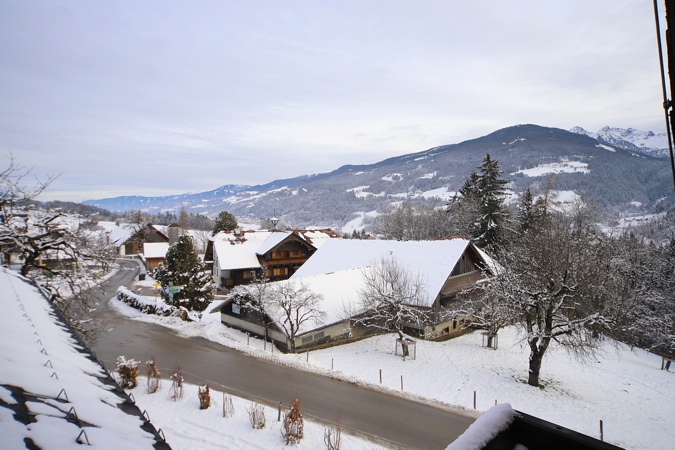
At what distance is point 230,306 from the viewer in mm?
30625

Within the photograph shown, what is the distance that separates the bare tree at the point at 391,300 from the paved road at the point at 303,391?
8.14m

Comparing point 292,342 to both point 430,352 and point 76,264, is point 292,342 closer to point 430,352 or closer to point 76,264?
point 430,352

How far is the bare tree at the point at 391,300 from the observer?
26172 mm

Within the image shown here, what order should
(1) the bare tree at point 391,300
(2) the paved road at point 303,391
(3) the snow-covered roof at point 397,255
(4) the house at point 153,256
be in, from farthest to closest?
(4) the house at point 153,256 < (3) the snow-covered roof at point 397,255 < (1) the bare tree at point 391,300 < (2) the paved road at point 303,391

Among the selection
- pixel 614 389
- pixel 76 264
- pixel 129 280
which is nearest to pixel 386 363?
pixel 614 389

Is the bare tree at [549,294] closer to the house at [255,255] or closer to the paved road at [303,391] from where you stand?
the paved road at [303,391]

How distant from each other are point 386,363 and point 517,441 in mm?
22531

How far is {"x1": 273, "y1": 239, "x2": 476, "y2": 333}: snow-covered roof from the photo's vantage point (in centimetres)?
2883

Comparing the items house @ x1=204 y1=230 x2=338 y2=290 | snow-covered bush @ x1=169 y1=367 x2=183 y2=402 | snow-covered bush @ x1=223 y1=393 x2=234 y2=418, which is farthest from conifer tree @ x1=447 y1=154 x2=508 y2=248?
snow-covered bush @ x1=169 y1=367 x2=183 y2=402

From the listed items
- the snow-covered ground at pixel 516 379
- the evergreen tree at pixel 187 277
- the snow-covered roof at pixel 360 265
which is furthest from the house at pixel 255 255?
the snow-covered ground at pixel 516 379

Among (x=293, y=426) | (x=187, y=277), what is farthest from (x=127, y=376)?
(x=187, y=277)

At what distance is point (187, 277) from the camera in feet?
111

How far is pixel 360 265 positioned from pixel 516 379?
1946 cm

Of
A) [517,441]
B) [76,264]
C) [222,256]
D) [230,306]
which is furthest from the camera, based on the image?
[222,256]
